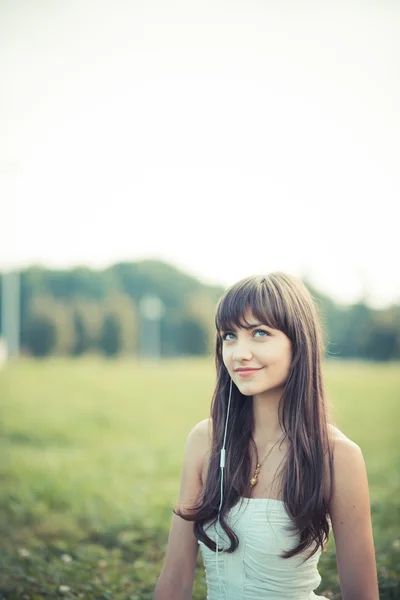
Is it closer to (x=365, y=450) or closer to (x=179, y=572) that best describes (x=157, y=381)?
(x=365, y=450)

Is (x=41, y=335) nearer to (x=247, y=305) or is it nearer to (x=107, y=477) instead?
(x=107, y=477)

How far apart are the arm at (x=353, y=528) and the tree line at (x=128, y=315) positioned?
63.8 feet

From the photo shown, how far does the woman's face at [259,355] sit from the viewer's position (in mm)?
2148

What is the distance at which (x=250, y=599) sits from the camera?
2.15 metres

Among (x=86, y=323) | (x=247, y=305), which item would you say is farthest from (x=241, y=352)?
(x=86, y=323)

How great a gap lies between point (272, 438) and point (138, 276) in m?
32.1

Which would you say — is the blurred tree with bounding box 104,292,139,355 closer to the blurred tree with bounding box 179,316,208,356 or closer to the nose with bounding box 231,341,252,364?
the blurred tree with bounding box 179,316,208,356

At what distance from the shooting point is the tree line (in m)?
24.5

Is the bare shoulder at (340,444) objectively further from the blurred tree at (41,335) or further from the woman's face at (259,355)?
the blurred tree at (41,335)

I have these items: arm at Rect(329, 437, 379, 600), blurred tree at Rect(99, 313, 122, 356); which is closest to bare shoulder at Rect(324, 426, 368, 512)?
arm at Rect(329, 437, 379, 600)

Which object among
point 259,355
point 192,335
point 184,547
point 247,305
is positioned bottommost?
point 192,335

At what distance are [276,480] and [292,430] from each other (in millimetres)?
194

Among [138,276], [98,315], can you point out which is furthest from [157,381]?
[138,276]

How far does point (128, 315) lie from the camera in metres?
33.9
